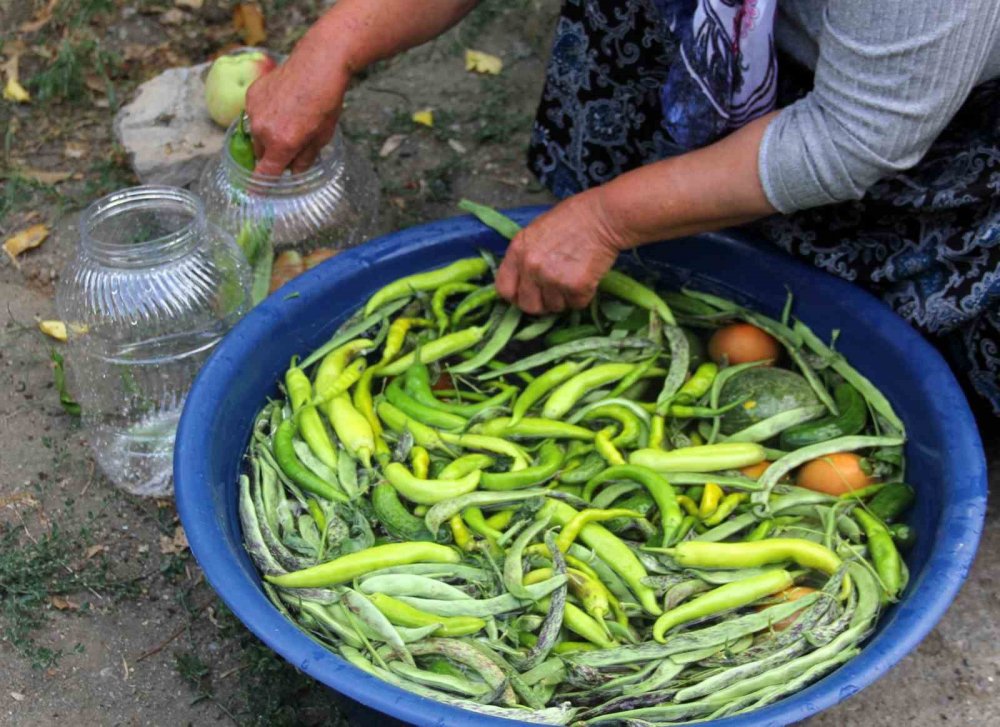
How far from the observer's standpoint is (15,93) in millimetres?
3590

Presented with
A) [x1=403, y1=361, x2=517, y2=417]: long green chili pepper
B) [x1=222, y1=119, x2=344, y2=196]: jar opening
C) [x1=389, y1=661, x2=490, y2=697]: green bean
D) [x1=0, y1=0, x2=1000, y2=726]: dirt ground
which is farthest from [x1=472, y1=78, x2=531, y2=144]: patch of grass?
[x1=389, y1=661, x2=490, y2=697]: green bean

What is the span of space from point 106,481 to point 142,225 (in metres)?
0.62

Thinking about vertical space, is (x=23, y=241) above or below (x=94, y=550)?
above

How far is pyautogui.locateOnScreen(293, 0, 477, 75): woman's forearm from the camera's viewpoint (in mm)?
2273

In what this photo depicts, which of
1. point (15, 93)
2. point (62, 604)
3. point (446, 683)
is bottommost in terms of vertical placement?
point (62, 604)

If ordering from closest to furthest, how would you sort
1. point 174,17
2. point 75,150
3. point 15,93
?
point 75,150 < point 15,93 < point 174,17

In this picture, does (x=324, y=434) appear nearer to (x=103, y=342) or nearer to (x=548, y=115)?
(x=103, y=342)

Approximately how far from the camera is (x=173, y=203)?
2.53 metres

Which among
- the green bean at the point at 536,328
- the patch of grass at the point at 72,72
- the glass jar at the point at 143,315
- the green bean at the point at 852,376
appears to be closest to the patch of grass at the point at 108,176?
the patch of grass at the point at 72,72

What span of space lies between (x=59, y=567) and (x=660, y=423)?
129 centimetres

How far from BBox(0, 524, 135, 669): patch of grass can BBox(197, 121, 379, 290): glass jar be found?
812 mm

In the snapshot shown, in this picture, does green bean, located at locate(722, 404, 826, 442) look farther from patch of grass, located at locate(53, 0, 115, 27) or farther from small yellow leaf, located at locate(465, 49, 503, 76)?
patch of grass, located at locate(53, 0, 115, 27)

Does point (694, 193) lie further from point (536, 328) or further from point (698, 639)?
point (698, 639)

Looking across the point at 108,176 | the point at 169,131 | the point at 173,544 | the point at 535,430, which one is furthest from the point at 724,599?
the point at 108,176
